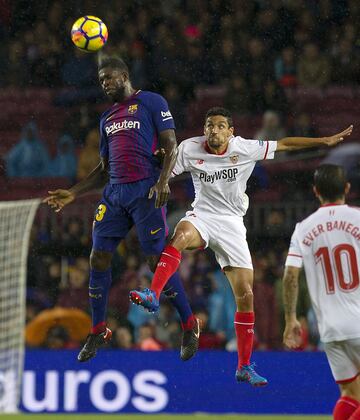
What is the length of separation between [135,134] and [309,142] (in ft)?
4.27

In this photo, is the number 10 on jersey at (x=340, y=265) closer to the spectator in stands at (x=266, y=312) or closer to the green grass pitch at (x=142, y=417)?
the green grass pitch at (x=142, y=417)

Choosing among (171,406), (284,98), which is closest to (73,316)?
(171,406)

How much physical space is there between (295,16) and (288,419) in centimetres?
763

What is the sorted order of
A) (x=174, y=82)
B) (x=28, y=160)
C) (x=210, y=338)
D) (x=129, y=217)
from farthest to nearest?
(x=174, y=82) → (x=28, y=160) → (x=210, y=338) → (x=129, y=217)

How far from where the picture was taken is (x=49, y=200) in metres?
9.57

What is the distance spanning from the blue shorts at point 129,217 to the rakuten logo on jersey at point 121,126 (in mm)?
407

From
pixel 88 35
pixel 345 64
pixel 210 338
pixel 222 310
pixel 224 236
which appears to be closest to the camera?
pixel 224 236

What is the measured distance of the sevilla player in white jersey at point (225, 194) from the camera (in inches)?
371

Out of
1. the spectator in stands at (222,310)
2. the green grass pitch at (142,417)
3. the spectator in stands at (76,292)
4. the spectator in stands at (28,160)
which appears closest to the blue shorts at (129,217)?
the green grass pitch at (142,417)

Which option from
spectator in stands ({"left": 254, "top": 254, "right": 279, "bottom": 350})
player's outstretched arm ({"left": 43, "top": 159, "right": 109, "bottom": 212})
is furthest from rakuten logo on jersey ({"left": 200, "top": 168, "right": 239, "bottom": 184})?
spectator in stands ({"left": 254, "top": 254, "right": 279, "bottom": 350})

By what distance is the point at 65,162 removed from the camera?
15836 millimetres

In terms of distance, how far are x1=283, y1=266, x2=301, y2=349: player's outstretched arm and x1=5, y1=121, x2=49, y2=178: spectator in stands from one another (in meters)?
8.67

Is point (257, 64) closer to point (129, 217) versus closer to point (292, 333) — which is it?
point (129, 217)

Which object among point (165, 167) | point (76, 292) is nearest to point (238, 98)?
point (76, 292)
